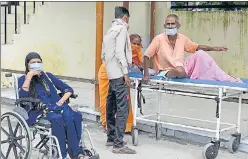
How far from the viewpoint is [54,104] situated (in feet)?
Result: 16.4

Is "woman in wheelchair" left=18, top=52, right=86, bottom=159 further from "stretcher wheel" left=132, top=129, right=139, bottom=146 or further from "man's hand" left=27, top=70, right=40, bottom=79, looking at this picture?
"stretcher wheel" left=132, top=129, right=139, bottom=146

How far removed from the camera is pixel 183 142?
6109 millimetres

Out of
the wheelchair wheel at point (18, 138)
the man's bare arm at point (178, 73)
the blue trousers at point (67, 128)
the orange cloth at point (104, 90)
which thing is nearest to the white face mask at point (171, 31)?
the man's bare arm at point (178, 73)

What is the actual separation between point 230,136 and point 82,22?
17.9 ft

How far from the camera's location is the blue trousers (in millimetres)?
4680

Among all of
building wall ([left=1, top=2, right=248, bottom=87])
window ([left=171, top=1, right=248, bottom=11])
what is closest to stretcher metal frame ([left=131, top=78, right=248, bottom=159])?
window ([left=171, top=1, right=248, bottom=11])

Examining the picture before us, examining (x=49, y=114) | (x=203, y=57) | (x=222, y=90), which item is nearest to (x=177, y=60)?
(x=203, y=57)

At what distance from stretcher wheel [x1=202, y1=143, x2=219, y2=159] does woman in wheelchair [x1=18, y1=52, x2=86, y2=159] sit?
4.41 feet

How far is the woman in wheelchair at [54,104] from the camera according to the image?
4723mm

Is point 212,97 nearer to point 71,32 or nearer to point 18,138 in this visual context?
point 18,138

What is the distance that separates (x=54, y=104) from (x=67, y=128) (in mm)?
372

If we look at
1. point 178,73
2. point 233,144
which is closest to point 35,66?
point 178,73

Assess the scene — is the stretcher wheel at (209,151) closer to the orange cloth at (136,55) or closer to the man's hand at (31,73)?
the orange cloth at (136,55)

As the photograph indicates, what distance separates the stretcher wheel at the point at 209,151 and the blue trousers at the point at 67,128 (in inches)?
54.6
